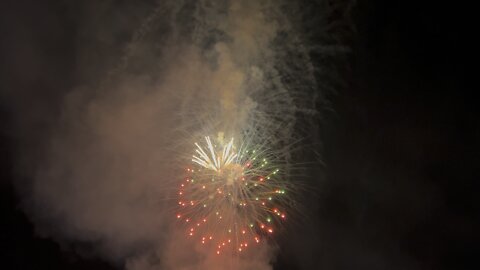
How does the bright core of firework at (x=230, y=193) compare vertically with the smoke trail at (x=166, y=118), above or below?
below

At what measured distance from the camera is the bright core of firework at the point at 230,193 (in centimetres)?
804

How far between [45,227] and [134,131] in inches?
147

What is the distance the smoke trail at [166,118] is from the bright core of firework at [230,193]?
0.39m

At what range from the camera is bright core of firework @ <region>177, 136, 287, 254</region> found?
26.4ft

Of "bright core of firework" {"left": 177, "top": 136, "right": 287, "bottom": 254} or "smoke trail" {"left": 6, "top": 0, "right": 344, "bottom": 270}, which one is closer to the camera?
"smoke trail" {"left": 6, "top": 0, "right": 344, "bottom": 270}

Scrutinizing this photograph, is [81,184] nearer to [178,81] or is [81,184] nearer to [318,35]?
[178,81]

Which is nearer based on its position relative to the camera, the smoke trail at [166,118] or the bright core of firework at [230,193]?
the smoke trail at [166,118]

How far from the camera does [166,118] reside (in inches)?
367

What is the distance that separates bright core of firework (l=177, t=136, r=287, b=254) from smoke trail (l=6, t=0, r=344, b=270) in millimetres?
385

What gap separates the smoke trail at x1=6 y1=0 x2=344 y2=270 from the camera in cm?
706

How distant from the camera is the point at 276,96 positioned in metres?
7.37

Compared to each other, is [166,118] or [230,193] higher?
[166,118]

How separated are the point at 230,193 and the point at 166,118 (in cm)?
221

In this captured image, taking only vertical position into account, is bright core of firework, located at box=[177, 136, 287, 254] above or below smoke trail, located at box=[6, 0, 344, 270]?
below
